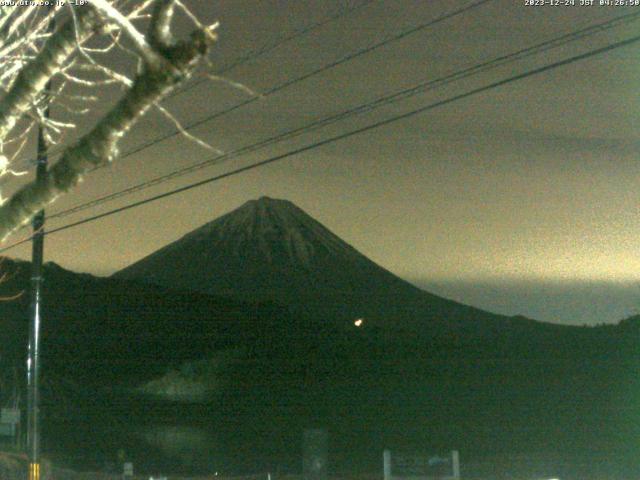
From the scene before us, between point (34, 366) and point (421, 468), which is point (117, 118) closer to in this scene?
point (34, 366)

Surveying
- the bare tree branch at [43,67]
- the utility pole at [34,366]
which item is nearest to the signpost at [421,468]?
the utility pole at [34,366]

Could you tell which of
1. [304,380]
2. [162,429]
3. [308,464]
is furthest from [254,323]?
[308,464]

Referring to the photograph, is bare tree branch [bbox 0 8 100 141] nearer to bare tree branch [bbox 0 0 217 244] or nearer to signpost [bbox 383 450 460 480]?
bare tree branch [bbox 0 0 217 244]

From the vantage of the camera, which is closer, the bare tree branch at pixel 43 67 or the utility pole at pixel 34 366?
the bare tree branch at pixel 43 67

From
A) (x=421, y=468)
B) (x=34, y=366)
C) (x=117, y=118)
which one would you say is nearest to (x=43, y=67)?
(x=117, y=118)

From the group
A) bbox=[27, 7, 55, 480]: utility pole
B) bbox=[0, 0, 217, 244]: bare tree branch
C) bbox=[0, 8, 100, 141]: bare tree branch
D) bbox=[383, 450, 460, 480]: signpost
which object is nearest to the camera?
bbox=[0, 0, 217, 244]: bare tree branch

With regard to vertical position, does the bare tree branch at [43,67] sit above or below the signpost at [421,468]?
above

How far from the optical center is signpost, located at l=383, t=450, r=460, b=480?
824 inches

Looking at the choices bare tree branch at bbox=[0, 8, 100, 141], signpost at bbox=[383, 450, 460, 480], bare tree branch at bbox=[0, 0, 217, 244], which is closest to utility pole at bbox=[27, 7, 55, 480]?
signpost at bbox=[383, 450, 460, 480]

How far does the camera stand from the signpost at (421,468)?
824 inches

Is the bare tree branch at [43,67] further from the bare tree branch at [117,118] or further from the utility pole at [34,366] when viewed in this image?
the utility pole at [34,366]

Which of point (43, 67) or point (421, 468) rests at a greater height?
point (43, 67)

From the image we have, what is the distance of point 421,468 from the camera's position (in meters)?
21.1

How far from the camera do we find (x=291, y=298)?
19350 centimetres
